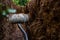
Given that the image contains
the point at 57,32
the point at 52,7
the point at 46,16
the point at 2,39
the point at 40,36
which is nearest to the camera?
the point at 57,32

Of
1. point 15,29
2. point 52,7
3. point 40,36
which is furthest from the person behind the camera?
point 15,29

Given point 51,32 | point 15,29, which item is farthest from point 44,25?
point 15,29

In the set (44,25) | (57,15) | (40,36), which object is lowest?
(40,36)

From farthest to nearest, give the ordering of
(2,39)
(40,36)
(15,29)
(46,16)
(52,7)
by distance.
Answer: (15,29)
(2,39)
(40,36)
(46,16)
(52,7)

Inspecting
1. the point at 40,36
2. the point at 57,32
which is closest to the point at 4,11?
the point at 40,36

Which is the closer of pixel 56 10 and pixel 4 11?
pixel 56 10

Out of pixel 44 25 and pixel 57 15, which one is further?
pixel 44 25

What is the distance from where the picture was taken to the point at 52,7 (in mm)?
2850

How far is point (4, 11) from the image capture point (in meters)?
3.83

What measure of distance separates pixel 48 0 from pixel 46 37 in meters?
0.66

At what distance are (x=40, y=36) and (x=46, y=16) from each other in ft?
1.42

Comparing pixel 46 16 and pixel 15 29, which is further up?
pixel 46 16

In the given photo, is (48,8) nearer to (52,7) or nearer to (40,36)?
(52,7)

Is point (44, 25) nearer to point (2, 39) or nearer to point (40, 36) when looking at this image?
point (40, 36)
